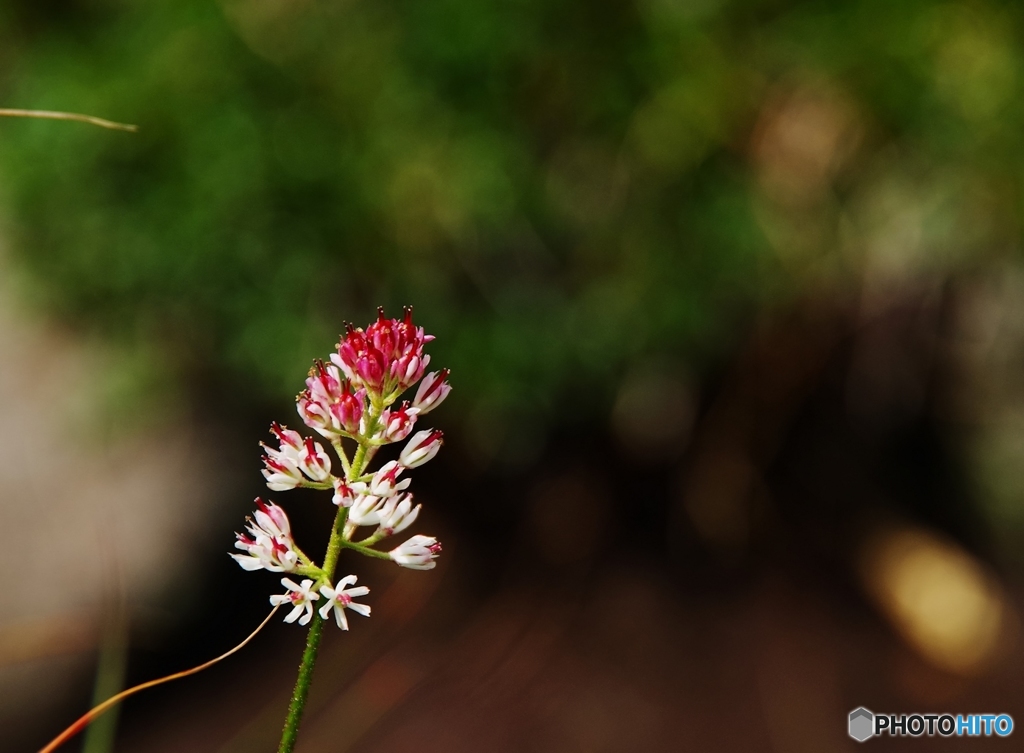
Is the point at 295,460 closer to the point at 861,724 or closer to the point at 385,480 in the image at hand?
the point at 385,480

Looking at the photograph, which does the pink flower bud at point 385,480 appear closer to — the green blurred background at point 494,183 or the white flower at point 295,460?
the white flower at point 295,460

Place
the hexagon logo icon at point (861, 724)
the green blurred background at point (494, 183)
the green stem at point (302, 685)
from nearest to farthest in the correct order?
the green stem at point (302, 685) → the green blurred background at point (494, 183) → the hexagon logo icon at point (861, 724)

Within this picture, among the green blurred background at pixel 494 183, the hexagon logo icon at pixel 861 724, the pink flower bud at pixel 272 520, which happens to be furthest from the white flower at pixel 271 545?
the hexagon logo icon at pixel 861 724

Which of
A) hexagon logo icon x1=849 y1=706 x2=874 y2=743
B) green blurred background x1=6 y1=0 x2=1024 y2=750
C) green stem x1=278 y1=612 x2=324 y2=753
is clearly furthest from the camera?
hexagon logo icon x1=849 y1=706 x2=874 y2=743

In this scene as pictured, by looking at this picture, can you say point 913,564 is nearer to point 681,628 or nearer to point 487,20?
point 681,628

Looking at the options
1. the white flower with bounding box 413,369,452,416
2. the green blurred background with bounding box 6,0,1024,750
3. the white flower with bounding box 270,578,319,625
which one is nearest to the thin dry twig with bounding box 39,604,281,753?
the white flower with bounding box 270,578,319,625

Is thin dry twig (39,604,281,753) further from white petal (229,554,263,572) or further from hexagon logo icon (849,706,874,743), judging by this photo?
hexagon logo icon (849,706,874,743)
